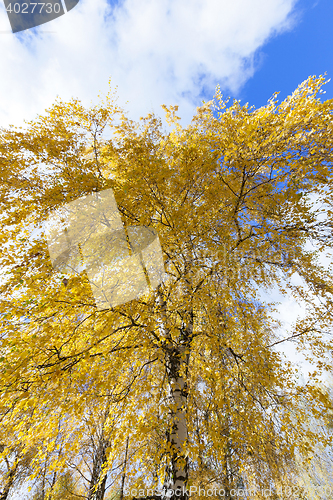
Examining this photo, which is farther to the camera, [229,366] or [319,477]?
[319,477]

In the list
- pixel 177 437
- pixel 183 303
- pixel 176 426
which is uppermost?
pixel 183 303

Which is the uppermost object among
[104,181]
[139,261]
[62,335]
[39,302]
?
[104,181]

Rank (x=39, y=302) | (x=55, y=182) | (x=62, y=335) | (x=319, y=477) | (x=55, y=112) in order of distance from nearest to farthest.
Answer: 1. (x=39, y=302)
2. (x=62, y=335)
3. (x=55, y=182)
4. (x=55, y=112)
5. (x=319, y=477)

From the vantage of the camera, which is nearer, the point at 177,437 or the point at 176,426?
the point at 177,437

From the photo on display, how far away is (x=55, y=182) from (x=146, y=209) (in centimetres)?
218

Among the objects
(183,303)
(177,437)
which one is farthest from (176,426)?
(183,303)

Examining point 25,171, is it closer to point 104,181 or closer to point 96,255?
point 104,181

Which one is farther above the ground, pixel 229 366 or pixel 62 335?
pixel 62 335

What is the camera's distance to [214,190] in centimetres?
436

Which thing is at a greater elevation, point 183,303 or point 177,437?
point 183,303

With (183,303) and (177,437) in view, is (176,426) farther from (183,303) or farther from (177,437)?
(183,303)

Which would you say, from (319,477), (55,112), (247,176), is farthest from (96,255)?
(319,477)

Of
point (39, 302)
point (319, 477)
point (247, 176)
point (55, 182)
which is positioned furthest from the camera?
point (319, 477)

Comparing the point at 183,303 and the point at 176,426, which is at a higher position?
the point at 183,303
